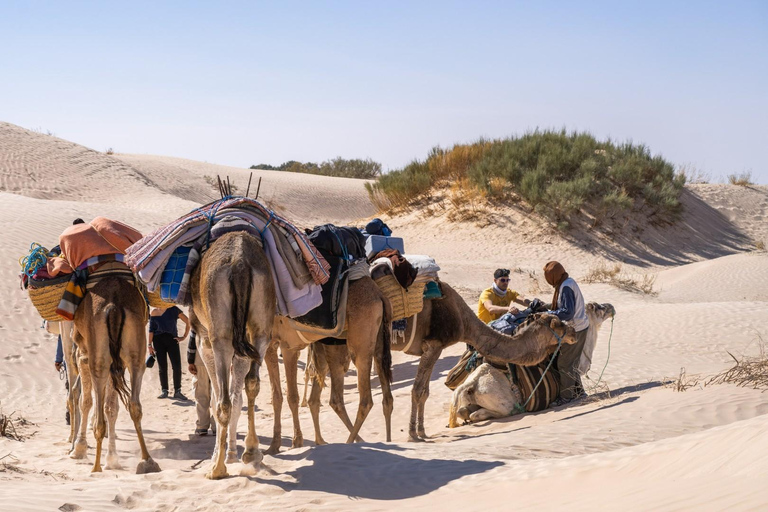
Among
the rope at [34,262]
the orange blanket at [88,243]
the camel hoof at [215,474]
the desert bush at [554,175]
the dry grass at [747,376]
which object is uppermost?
the desert bush at [554,175]

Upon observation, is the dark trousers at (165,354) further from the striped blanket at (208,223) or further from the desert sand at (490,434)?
the striped blanket at (208,223)

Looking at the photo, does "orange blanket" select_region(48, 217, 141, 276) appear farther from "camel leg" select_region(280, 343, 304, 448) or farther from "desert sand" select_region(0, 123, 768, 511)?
"camel leg" select_region(280, 343, 304, 448)

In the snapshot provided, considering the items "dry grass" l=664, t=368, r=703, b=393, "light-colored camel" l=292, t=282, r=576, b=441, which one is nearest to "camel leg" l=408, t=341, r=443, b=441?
"light-colored camel" l=292, t=282, r=576, b=441

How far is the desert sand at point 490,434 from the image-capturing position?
4543 millimetres

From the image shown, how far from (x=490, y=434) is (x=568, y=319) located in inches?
69.5

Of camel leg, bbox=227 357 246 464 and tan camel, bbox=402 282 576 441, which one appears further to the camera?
tan camel, bbox=402 282 576 441

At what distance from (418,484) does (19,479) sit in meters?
2.96

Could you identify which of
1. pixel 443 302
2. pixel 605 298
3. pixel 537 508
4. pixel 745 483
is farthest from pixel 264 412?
pixel 605 298

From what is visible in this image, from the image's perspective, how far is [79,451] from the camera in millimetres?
6891

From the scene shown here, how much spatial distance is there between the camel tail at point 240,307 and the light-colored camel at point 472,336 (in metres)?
2.98

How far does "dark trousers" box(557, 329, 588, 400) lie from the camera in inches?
347

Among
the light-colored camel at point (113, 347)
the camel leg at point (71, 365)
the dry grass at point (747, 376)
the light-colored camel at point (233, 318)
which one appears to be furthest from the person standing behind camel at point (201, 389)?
the dry grass at point (747, 376)

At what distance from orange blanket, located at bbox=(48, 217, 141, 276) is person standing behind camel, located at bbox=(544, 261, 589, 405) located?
178 inches

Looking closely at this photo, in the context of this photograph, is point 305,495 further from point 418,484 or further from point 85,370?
point 85,370
